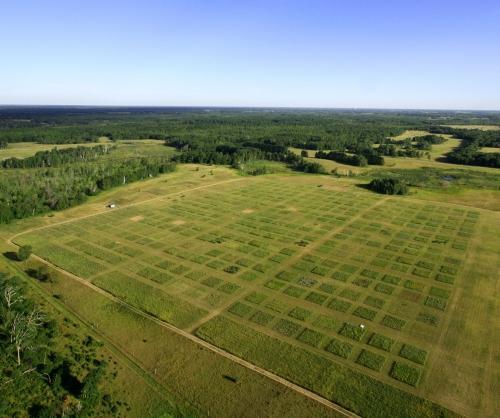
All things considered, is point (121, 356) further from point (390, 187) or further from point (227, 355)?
point (390, 187)

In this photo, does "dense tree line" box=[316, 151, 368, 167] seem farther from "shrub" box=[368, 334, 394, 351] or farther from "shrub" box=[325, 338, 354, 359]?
"shrub" box=[325, 338, 354, 359]

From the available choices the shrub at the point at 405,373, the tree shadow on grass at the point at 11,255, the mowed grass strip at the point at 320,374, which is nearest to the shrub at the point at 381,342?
the shrub at the point at 405,373

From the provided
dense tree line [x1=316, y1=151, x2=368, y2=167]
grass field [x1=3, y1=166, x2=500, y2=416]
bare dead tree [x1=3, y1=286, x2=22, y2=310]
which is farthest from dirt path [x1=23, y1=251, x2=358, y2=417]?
dense tree line [x1=316, y1=151, x2=368, y2=167]

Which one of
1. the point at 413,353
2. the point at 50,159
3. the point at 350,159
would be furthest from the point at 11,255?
the point at 350,159

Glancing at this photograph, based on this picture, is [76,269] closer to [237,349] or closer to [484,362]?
[237,349]

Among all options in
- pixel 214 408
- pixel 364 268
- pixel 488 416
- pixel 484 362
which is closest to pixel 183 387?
pixel 214 408

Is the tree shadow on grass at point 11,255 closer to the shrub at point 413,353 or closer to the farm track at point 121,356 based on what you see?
the farm track at point 121,356
